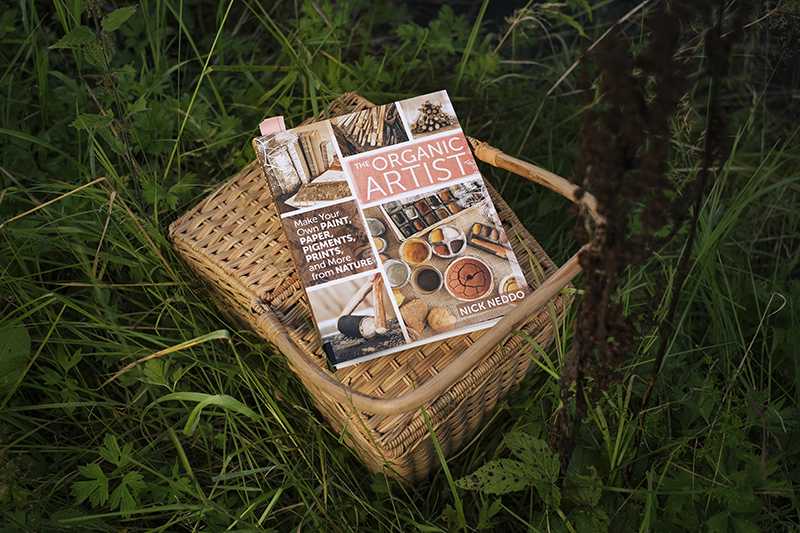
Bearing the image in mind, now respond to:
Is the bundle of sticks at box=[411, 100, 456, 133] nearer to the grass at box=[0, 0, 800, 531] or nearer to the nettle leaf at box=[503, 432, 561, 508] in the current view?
the grass at box=[0, 0, 800, 531]

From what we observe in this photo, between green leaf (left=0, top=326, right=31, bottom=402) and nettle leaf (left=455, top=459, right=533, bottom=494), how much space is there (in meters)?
0.94

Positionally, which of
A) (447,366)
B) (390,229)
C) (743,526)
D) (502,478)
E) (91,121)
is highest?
(91,121)

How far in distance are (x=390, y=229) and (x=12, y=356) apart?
2.77 ft

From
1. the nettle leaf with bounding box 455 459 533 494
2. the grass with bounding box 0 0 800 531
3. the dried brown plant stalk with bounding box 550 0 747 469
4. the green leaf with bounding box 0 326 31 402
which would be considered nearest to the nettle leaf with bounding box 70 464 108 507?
the grass with bounding box 0 0 800 531

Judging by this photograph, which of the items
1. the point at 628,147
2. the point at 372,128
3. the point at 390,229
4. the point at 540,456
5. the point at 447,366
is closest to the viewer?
the point at 628,147

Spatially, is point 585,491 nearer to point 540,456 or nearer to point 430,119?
point 540,456

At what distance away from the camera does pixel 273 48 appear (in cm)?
201

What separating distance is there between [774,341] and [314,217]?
1153mm

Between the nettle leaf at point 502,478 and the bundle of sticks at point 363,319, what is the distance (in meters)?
0.33

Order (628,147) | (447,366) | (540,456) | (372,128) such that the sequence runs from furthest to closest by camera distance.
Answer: (372,128), (540,456), (447,366), (628,147)

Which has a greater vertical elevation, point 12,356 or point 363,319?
point 12,356

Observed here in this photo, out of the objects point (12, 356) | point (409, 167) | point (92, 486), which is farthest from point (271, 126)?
point (92, 486)

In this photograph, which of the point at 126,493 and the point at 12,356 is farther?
the point at 12,356

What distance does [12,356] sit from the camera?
3.73 ft
